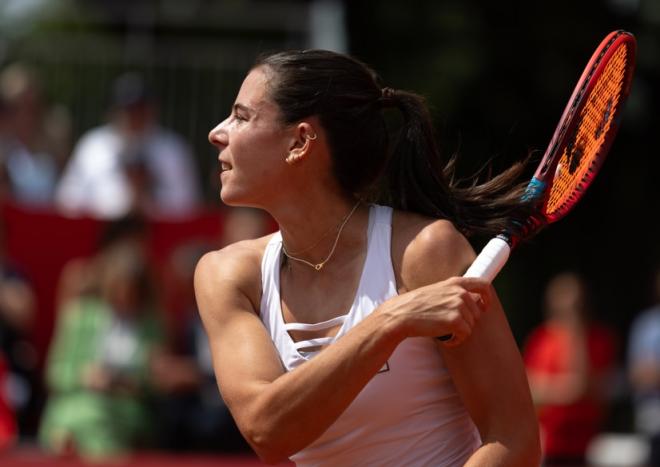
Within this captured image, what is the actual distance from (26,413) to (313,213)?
5.20 metres

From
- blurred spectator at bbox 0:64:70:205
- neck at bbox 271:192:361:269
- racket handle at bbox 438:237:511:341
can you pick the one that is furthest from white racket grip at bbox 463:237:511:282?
blurred spectator at bbox 0:64:70:205

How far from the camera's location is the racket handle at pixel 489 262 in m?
3.40

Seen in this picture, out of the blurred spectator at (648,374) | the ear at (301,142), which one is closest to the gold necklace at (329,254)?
the ear at (301,142)

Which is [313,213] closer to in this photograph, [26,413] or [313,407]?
[313,407]

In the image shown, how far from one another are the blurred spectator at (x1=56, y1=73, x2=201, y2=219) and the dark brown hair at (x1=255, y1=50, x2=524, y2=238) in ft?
17.7

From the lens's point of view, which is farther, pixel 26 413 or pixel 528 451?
pixel 26 413

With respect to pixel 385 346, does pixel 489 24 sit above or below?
below

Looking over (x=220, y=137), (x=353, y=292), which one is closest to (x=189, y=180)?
(x=220, y=137)

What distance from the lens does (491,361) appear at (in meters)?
3.40

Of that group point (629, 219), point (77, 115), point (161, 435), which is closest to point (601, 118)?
point (161, 435)

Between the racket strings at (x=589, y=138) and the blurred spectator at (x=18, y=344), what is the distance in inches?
190

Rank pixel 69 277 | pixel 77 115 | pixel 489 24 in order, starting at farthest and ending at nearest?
1. pixel 489 24
2. pixel 77 115
3. pixel 69 277

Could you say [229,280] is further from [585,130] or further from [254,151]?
[585,130]

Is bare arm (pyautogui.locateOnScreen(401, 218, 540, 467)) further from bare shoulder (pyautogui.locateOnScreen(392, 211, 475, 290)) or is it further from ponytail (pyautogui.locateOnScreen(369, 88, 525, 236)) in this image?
ponytail (pyautogui.locateOnScreen(369, 88, 525, 236))
